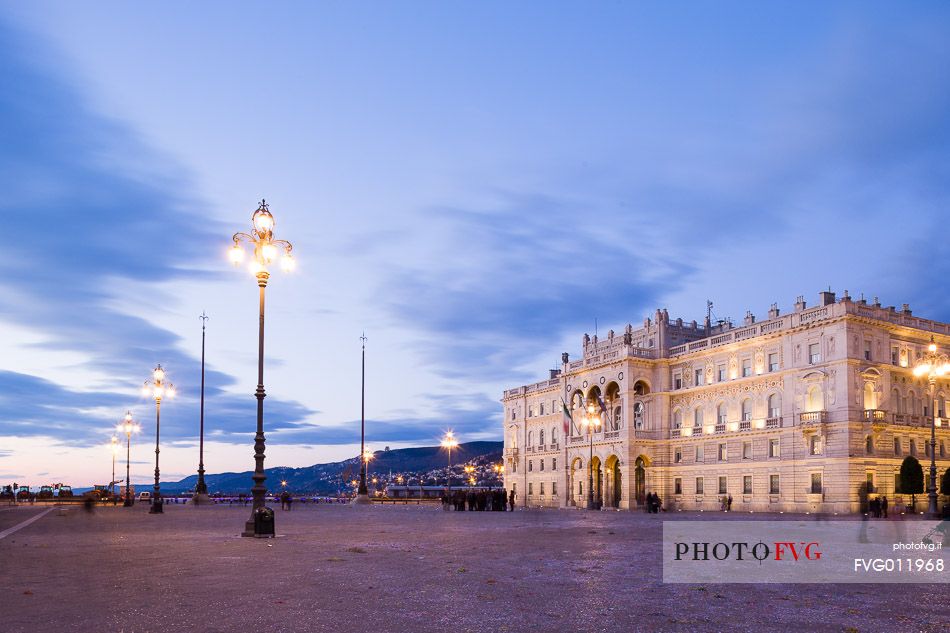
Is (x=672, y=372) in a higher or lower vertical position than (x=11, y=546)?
higher

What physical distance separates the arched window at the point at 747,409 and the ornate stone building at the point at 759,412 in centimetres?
11

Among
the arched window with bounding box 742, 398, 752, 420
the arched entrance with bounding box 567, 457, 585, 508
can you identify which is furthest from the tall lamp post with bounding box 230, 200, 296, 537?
the arched entrance with bounding box 567, 457, 585, 508

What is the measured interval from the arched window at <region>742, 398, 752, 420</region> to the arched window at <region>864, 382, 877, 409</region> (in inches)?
378

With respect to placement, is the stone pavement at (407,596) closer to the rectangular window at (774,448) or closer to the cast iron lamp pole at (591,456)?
the rectangular window at (774,448)

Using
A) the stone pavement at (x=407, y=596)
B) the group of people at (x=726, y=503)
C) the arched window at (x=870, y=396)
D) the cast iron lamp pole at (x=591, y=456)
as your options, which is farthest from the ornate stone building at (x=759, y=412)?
the stone pavement at (x=407, y=596)

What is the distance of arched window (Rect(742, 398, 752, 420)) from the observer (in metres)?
64.6

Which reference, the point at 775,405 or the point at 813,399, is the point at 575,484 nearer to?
the point at 775,405

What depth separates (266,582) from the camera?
12125mm

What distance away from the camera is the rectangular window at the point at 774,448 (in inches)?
2410

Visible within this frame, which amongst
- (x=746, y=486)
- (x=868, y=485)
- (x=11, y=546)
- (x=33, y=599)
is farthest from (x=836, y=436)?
(x=33, y=599)

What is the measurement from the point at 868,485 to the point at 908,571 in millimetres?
45684

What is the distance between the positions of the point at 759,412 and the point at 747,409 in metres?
1.67

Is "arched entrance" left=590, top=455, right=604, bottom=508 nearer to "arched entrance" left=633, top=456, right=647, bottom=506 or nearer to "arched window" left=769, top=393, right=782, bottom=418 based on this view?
"arched entrance" left=633, top=456, right=647, bottom=506

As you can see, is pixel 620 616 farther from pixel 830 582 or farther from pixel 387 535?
pixel 387 535
